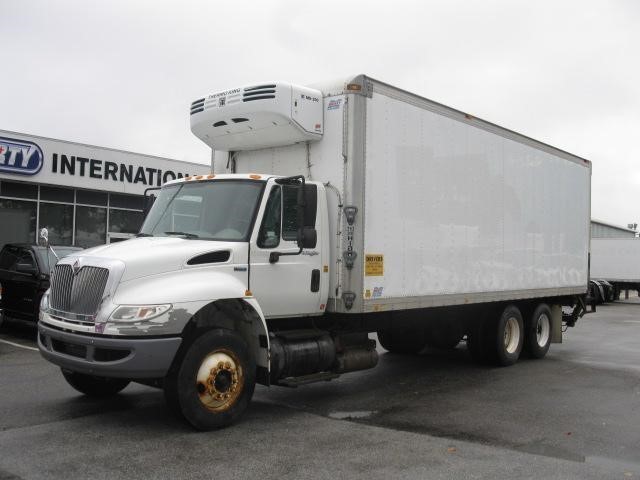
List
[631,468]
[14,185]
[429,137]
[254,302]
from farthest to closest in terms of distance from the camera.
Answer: [14,185], [429,137], [254,302], [631,468]

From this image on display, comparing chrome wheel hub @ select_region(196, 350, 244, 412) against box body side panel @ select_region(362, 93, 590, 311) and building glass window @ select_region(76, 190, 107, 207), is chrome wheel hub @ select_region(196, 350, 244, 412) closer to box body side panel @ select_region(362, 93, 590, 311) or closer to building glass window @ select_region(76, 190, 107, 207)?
box body side panel @ select_region(362, 93, 590, 311)

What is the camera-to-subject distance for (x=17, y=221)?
71.6 ft

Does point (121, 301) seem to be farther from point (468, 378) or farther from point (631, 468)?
point (468, 378)

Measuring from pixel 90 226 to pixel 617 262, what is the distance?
23272mm

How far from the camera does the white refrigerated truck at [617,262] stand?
30.5m

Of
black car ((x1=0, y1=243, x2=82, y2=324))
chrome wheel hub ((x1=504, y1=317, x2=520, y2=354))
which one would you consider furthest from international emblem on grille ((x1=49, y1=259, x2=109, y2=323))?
chrome wheel hub ((x1=504, y1=317, x2=520, y2=354))

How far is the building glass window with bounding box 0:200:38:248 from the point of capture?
70.2 feet

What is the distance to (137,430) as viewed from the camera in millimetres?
6465

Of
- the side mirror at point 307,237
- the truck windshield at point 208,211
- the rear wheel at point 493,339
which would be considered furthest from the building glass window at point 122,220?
the side mirror at point 307,237

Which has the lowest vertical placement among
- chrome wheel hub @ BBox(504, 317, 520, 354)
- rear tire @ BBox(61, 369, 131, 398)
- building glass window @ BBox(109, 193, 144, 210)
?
rear tire @ BBox(61, 369, 131, 398)

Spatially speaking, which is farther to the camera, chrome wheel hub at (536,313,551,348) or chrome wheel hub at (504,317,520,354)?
chrome wheel hub at (536,313,551,348)

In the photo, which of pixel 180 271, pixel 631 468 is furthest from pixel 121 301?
pixel 631 468

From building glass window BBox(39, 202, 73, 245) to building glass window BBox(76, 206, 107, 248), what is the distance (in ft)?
1.11

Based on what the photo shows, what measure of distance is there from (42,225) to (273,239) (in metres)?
17.7
